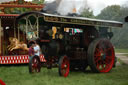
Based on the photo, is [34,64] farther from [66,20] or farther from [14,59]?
[14,59]

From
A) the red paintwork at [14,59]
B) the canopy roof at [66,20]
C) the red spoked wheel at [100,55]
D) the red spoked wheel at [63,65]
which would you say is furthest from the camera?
the red paintwork at [14,59]

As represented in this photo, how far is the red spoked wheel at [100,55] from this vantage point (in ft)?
43.3

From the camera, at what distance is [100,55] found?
538 inches

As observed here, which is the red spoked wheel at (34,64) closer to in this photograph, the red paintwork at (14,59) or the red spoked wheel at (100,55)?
the red spoked wheel at (100,55)

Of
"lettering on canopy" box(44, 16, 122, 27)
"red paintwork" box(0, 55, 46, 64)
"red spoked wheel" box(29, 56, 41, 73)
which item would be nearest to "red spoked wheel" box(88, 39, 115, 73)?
"lettering on canopy" box(44, 16, 122, 27)

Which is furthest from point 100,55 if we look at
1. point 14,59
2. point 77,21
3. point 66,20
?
point 14,59

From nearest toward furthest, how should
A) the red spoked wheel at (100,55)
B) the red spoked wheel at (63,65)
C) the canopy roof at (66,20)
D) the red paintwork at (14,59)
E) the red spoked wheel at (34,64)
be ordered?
the canopy roof at (66,20), the red spoked wheel at (63,65), the red spoked wheel at (34,64), the red spoked wheel at (100,55), the red paintwork at (14,59)

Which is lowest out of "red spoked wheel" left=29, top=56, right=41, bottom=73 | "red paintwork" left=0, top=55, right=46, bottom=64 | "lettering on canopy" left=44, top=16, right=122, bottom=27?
"red paintwork" left=0, top=55, right=46, bottom=64

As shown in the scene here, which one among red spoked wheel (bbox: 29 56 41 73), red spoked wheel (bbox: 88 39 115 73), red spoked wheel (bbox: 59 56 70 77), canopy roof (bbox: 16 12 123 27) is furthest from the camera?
red spoked wheel (bbox: 88 39 115 73)

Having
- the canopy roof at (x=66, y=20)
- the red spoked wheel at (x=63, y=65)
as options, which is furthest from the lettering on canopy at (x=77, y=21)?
the red spoked wheel at (x=63, y=65)

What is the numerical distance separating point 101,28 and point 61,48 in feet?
9.46

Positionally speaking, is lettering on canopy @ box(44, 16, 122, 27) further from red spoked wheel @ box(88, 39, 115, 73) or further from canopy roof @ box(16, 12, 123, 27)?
red spoked wheel @ box(88, 39, 115, 73)

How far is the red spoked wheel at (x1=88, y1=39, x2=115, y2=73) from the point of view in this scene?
43.3 feet

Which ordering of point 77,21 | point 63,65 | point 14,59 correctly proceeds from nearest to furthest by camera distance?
point 63,65
point 77,21
point 14,59
